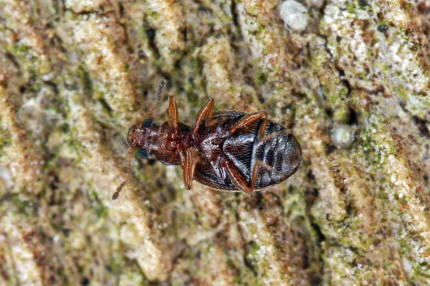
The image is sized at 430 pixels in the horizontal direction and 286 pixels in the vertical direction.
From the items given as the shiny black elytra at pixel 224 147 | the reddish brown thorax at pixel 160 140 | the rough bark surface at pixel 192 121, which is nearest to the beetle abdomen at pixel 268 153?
the shiny black elytra at pixel 224 147

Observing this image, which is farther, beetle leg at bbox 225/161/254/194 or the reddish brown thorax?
the reddish brown thorax

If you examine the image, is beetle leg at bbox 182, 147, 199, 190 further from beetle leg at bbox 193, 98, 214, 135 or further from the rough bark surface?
the rough bark surface

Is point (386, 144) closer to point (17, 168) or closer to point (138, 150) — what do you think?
point (138, 150)

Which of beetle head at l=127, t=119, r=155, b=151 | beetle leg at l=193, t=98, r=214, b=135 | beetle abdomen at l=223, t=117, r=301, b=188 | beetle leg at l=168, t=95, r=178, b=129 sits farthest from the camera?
beetle head at l=127, t=119, r=155, b=151

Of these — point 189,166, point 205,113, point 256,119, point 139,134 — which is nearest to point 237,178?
point 189,166

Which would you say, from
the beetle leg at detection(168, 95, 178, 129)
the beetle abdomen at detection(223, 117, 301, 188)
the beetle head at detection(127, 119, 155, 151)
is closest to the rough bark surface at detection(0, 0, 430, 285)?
the beetle head at detection(127, 119, 155, 151)

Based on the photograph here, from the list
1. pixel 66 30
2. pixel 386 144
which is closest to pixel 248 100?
pixel 386 144
